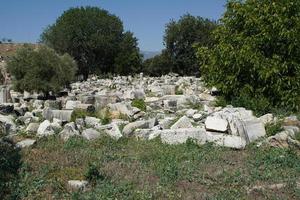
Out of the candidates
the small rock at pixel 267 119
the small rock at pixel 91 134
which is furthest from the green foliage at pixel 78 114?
the small rock at pixel 267 119

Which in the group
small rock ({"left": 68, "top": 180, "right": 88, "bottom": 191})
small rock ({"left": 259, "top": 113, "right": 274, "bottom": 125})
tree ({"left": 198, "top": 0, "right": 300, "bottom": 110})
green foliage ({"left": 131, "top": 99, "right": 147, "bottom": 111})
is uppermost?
tree ({"left": 198, "top": 0, "right": 300, "bottom": 110})

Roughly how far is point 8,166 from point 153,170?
261cm

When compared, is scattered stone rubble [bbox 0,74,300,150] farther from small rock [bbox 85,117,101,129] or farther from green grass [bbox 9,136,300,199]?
green grass [bbox 9,136,300,199]

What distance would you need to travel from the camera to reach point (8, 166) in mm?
9164

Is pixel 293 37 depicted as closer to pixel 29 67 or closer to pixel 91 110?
pixel 91 110

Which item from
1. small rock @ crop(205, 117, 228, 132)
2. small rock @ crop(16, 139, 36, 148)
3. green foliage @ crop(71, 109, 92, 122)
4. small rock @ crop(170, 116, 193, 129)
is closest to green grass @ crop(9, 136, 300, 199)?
small rock @ crop(16, 139, 36, 148)

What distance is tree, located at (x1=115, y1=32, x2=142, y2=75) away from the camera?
58.2 metres

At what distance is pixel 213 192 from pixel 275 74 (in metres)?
7.50

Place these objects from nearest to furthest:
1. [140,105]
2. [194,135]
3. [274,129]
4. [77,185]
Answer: [77,185] → [194,135] → [274,129] → [140,105]

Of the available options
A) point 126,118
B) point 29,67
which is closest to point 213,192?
point 126,118

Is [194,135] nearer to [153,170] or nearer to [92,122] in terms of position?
[153,170]

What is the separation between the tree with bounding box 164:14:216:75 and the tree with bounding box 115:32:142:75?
571cm

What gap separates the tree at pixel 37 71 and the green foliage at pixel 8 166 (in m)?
15.8

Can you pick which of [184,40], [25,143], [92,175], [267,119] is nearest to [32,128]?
[25,143]
